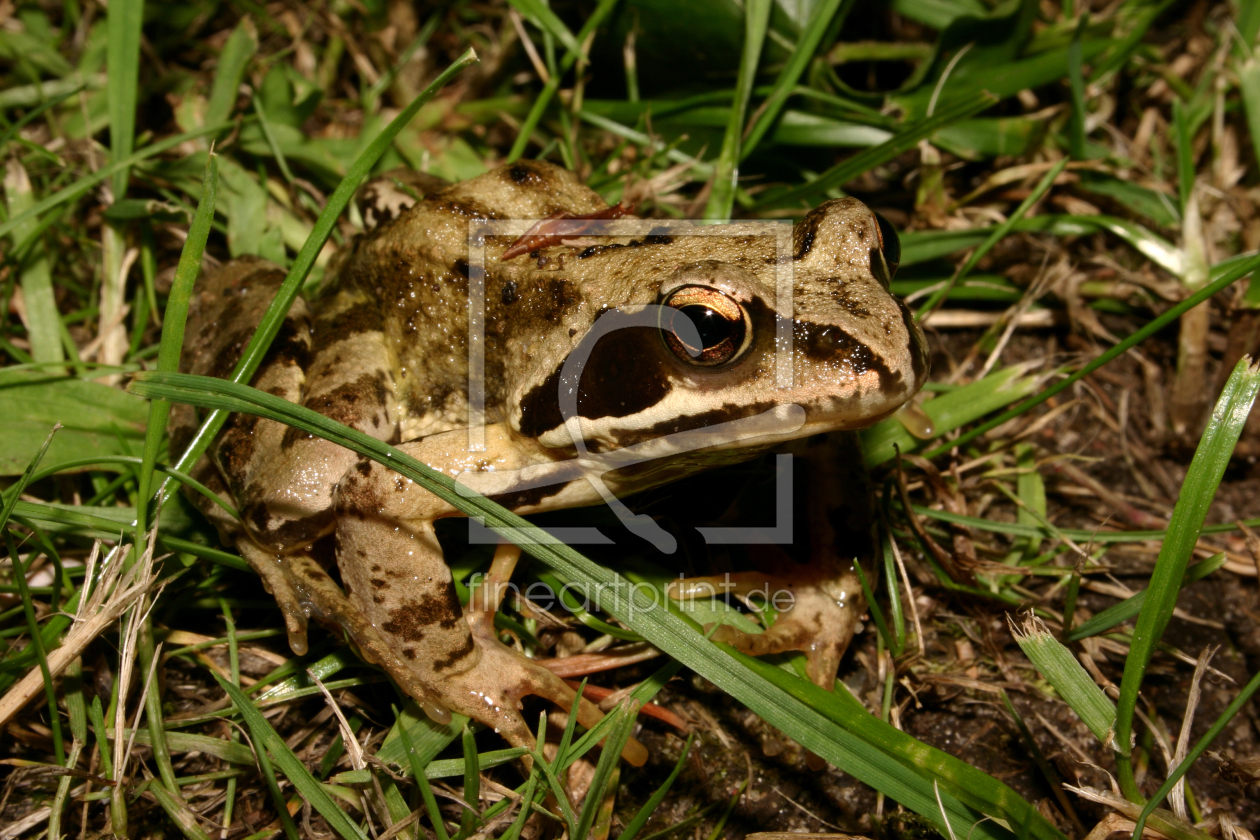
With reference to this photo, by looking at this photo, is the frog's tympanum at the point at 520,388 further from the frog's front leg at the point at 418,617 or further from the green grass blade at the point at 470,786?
the green grass blade at the point at 470,786

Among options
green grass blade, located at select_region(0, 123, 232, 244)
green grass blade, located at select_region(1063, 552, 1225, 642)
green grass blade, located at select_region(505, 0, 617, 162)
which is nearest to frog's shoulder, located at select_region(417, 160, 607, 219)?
green grass blade, located at select_region(505, 0, 617, 162)

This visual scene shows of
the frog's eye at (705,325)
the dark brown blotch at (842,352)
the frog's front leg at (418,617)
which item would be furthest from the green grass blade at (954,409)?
the frog's front leg at (418,617)

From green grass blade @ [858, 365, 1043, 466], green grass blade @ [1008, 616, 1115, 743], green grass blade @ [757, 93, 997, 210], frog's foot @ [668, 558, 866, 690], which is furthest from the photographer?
green grass blade @ [757, 93, 997, 210]

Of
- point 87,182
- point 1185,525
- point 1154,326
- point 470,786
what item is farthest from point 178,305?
point 1154,326

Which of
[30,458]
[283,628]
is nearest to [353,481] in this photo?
[283,628]

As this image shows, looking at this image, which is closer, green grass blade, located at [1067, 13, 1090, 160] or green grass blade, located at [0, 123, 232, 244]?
green grass blade, located at [0, 123, 232, 244]

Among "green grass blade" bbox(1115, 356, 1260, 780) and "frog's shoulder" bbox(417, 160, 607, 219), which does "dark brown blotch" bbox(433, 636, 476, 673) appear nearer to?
"frog's shoulder" bbox(417, 160, 607, 219)

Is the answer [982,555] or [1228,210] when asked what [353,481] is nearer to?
[982,555]

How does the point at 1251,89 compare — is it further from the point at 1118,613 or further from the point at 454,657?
the point at 454,657
